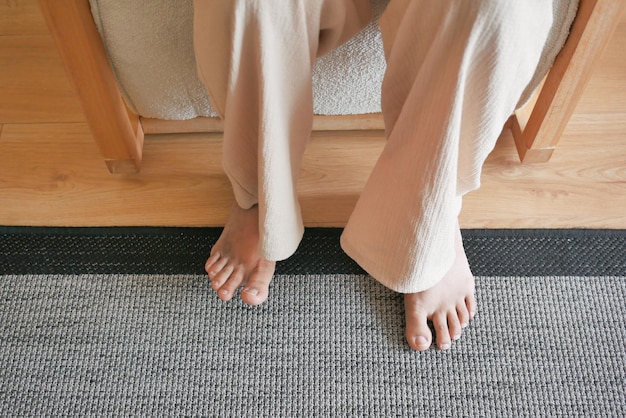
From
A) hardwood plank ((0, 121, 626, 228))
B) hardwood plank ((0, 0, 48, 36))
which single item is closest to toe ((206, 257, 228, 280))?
hardwood plank ((0, 121, 626, 228))

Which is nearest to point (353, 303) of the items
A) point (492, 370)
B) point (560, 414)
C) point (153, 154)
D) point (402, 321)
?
point (402, 321)

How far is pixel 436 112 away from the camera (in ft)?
2.19

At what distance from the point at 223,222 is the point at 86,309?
276 millimetres

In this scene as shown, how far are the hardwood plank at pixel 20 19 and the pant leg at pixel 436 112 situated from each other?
0.90m

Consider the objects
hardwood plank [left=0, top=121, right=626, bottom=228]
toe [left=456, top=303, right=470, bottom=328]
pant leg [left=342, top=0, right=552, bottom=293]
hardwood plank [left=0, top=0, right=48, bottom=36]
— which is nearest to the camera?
pant leg [left=342, top=0, right=552, bottom=293]

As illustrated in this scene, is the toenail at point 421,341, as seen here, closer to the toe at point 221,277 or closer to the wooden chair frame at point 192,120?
the toe at point 221,277

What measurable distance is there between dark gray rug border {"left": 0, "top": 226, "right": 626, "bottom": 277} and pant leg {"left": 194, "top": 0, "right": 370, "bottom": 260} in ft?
0.51

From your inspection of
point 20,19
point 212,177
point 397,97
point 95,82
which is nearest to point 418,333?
point 397,97

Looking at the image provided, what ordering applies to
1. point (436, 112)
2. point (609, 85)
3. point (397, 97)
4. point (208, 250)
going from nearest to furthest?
point (436, 112)
point (397, 97)
point (208, 250)
point (609, 85)

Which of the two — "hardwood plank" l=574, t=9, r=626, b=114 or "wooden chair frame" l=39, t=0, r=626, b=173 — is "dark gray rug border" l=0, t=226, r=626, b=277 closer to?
"wooden chair frame" l=39, t=0, r=626, b=173

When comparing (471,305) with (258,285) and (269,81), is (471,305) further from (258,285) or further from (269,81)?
(269,81)

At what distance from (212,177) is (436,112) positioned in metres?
0.55

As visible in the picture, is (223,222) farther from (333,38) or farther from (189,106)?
(333,38)

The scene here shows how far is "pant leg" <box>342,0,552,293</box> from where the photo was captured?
2.06ft
